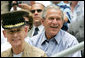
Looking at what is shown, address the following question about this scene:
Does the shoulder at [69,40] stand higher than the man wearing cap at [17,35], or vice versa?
the man wearing cap at [17,35]

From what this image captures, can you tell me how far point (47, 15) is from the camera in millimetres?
3514

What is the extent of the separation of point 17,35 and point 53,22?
27.1 inches

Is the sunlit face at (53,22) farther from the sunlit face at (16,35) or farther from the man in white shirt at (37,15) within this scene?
the man in white shirt at (37,15)

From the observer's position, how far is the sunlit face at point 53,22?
3373mm

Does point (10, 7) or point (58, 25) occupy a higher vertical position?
point (58, 25)

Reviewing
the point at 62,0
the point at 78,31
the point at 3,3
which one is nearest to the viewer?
the point at 78,31

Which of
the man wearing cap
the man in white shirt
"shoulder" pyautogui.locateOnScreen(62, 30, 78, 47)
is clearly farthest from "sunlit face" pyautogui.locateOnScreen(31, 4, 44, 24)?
the man wearing cap

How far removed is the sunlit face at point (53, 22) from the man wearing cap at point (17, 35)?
582 millimetres

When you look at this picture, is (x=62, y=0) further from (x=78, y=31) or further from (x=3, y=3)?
(x=78, y=31)

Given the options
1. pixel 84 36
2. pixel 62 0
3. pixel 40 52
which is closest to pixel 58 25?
pixel 84 36

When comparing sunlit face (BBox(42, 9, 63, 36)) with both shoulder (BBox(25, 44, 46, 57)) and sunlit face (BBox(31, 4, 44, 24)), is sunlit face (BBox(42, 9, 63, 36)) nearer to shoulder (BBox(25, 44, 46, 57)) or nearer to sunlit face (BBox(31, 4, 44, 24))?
Result: shoulder (BBox(25, 44, 46, 57))

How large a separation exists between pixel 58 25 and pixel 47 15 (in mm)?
234

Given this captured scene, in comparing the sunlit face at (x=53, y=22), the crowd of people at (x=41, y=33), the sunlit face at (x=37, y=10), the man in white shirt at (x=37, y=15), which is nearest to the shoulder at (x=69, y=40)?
the crowd of people at (x=41, y=33)

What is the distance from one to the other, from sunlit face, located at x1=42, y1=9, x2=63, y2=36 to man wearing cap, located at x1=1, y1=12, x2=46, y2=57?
1.91ft
